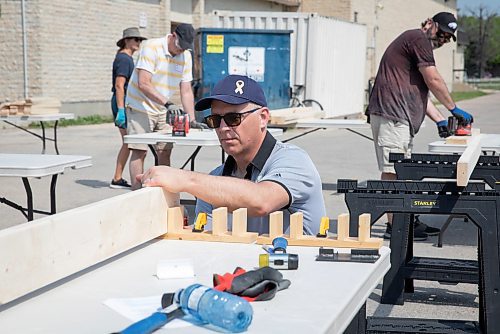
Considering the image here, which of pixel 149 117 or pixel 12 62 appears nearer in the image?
pixel 149 117

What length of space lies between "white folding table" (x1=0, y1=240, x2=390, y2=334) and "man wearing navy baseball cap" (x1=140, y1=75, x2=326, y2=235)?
0.96ft

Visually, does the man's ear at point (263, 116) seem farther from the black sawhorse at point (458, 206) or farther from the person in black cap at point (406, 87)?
the person in black cap at point (406, 87)

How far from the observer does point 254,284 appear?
2.54 m

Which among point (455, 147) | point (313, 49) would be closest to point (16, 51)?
point (313, 49)

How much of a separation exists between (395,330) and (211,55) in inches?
593

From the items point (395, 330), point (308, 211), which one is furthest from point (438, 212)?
point (308, 211)

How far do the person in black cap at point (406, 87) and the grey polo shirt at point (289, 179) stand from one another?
12.4ft

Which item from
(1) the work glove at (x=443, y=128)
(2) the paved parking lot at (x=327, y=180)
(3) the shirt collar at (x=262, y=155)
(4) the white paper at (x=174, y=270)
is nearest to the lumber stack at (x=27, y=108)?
(2) the paved parking lot at (x=327, y=180)

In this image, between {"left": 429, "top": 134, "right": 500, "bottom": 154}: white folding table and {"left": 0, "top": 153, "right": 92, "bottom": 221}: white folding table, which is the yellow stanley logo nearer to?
{"left": 0, "top": 153, "right": 92, "bottom": 221}: white folding table

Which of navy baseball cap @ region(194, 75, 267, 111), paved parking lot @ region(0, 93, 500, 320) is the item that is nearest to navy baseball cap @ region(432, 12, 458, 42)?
paved parking lot @ region(0, 93, 500, 320)

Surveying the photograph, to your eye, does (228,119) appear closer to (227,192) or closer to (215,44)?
(227,192)

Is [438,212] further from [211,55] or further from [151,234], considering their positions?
[211,55]

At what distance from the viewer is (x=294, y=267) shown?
114 inches

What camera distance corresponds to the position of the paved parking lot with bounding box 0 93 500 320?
613 centimetres
